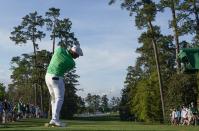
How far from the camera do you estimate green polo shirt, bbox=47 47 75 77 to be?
13445mm

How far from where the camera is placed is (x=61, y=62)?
13438 mm

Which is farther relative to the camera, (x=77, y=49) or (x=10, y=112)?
(x=10, y=112)

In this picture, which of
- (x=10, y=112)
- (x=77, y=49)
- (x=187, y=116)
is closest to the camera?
(x=77, y=49)

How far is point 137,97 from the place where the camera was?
8606 centimetres

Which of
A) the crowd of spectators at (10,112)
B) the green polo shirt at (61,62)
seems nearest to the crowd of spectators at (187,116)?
the crowd of spectators at (10,112)

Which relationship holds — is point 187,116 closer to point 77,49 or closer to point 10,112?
point 10,112

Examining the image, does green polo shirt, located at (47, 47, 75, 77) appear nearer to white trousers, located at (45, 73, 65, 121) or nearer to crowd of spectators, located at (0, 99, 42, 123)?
white trousers, located at (45, 73, 65, 121)

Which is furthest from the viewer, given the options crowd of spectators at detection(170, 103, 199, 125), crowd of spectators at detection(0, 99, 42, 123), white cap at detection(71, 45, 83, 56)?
crowd of spectators at detection(170, 103, 199, 125)

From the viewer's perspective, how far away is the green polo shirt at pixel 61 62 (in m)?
13.4

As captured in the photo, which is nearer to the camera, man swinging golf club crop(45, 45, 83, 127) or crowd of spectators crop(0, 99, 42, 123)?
man swinging golf club crop(45, 45, 83, 127)

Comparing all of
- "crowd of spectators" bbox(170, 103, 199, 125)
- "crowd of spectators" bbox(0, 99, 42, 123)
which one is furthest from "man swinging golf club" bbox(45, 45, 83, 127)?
"crowd of spectators" bbox(170, 103, 199, 125)

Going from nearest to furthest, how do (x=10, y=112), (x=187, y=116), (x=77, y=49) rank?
(x=77, y=49), (x=10, y=112), (x=187, y=116)

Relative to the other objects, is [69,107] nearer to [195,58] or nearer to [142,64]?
[142,64]

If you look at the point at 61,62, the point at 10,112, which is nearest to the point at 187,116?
the point at 10,112
